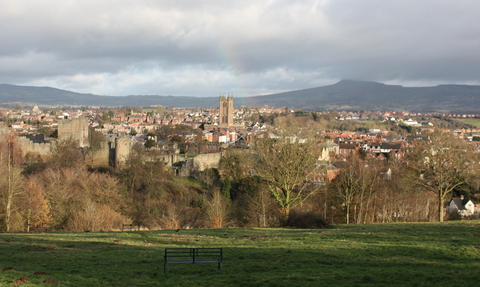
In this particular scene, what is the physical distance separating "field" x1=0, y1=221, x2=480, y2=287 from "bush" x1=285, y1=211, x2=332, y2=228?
9.60 feet

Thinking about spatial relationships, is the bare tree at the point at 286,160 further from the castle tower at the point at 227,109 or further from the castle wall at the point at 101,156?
the castle tower at the point at 227,109

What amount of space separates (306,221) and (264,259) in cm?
773

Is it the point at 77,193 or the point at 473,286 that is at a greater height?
the point at 473,286

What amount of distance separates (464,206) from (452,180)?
59.9 feet

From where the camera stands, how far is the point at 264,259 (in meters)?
11.0

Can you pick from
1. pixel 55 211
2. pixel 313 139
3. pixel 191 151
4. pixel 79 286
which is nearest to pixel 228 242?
pixel 79 286

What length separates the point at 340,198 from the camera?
3103 centimetres

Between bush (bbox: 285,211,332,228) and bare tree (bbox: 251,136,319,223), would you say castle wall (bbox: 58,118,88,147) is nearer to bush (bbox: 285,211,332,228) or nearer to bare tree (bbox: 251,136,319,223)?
bare tree (bbox: 251,136,319,223)

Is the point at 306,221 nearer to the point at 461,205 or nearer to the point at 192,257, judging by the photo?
the point at 192,257

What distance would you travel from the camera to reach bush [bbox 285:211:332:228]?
18.1 m

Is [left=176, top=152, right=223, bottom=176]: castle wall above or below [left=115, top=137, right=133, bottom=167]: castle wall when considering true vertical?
below

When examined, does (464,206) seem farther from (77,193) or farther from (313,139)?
(77,193)

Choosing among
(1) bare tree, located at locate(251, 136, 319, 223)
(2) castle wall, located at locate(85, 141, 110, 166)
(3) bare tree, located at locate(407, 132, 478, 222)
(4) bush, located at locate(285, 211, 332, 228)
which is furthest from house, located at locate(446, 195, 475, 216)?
(2) castle wall, located at locate(85, 141, 110, 166)

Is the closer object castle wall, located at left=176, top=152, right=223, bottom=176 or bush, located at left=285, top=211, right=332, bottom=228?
bush, located at left=285, top=211, right=332, bottom=228
